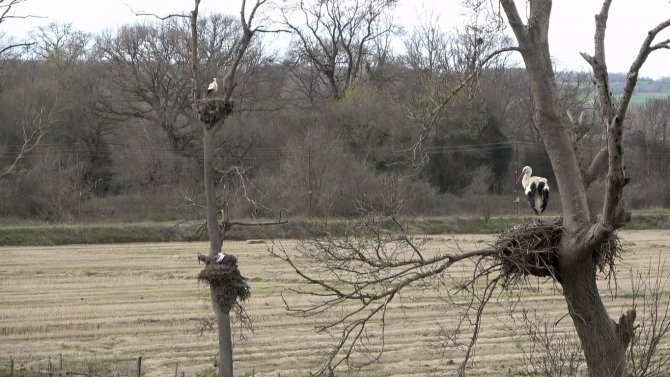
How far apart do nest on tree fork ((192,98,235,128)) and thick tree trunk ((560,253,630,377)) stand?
16.1ft

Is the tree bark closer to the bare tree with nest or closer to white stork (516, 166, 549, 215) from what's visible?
the bare tree with nest

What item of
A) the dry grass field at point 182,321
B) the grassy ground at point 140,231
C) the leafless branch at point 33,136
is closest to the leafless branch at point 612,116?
the dry grass field at point 182,321

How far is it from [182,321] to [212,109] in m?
10.0

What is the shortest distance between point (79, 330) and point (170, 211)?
2975 cm

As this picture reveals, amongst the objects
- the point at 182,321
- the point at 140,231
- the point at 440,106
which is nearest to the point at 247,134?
the point at 140,231

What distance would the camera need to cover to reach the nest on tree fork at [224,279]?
1253cm

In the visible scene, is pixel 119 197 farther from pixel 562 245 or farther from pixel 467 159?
pixel 562 245

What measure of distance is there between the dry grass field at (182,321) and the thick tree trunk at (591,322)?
3.30ft

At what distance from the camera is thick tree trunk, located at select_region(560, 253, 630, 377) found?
9078 mm

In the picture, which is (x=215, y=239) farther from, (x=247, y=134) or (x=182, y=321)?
(x=247, y=134)

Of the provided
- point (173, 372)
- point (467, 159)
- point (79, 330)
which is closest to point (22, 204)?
point (467, 159)

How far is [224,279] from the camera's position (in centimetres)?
1254

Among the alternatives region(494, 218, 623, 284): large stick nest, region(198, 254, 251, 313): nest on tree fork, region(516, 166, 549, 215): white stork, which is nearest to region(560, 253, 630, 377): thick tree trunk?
region(494, 218, 623, 284): large stick nest

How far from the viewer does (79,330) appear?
20266mm
